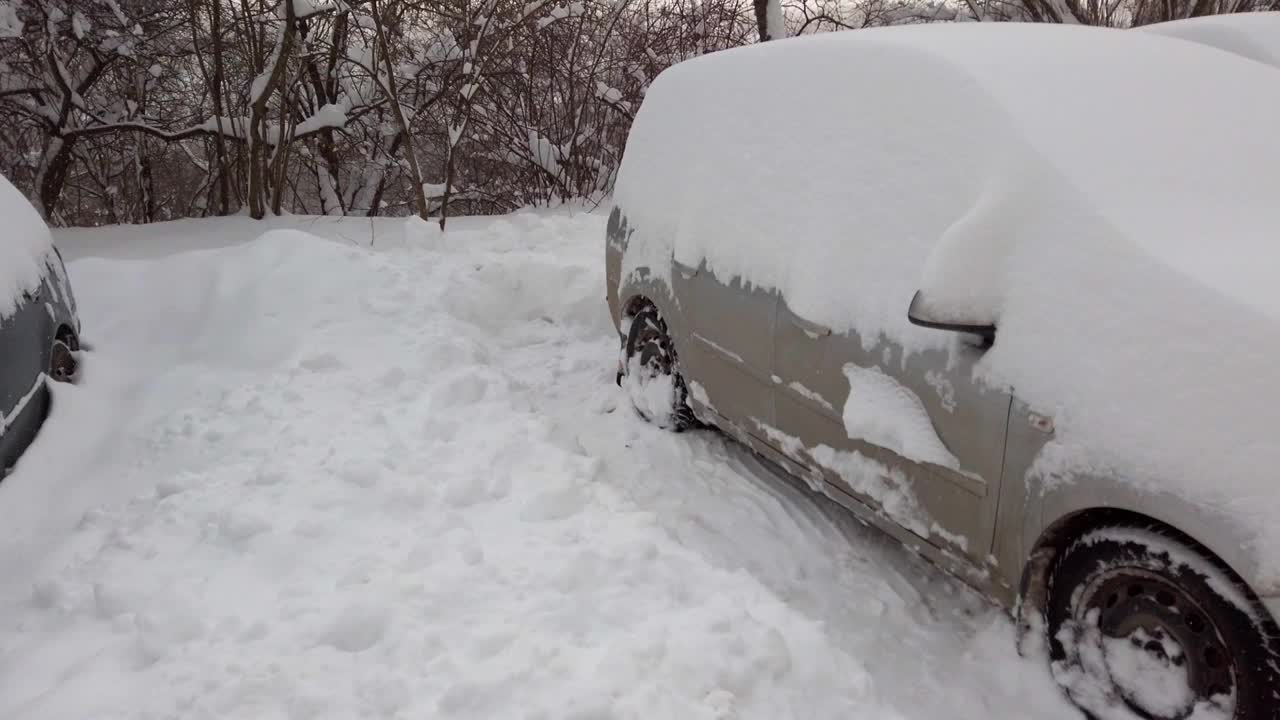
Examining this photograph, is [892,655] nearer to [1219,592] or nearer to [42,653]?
[1219,592]

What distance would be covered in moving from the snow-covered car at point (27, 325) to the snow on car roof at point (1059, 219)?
10.3ft

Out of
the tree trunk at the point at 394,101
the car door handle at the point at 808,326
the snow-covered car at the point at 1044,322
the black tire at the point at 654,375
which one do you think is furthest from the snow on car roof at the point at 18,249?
the tree trunk at the point at 394,101

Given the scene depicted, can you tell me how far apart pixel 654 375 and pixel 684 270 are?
2.52 ft

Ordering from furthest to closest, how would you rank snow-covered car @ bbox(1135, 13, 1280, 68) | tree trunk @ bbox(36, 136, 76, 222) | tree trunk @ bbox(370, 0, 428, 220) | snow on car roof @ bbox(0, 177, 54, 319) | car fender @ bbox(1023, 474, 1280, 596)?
tree trunk @ bbox(36, 136, 76, 222) < tree trunk @ bbox(370, 0, 428, 220) < snow-covered car @ bbox(1135, 13, 1280, 68) < snow on car roof @ bbox(0, 177, 54, 319) < car fender @ bbox(1023, 474, 1280, 596)

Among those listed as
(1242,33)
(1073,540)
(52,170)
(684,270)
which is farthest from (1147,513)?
(52,170)

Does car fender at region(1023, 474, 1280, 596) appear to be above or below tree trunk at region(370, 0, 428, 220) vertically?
below

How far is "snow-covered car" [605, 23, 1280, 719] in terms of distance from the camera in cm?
195

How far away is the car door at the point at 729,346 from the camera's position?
3.38m

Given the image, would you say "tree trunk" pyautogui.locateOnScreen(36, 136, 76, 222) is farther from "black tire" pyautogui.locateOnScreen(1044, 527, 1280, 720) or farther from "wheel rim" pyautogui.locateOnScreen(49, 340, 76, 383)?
"black tire" pyautogui.locateOnScreen(1044, 527, 1280, 720)

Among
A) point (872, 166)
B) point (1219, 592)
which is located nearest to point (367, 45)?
point (872, 166)

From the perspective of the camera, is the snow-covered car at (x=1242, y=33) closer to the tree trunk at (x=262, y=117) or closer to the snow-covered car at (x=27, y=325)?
the snow-covered car at (x=27, y=325)

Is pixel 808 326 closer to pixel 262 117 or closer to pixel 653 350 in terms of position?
pixel 653 350

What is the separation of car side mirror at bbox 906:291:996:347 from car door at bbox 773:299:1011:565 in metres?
0.10

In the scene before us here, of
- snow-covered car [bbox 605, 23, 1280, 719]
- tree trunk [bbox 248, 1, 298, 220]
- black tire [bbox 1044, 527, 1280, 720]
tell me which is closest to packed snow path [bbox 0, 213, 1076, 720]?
black tire [bbox 1044, 527, 1280, 720]
